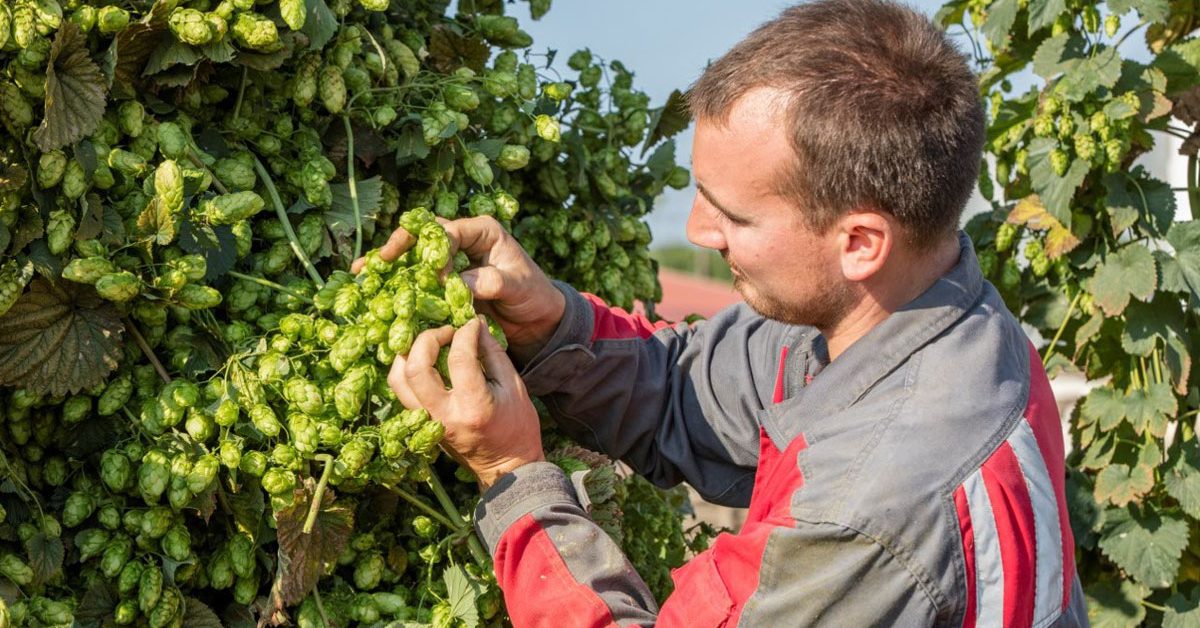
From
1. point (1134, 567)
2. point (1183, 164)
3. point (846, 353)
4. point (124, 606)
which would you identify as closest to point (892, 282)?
point (846, 353)

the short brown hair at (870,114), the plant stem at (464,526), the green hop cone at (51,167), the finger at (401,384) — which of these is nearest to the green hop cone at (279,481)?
the finger at (401,384)

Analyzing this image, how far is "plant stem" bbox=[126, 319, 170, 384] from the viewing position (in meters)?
2.17

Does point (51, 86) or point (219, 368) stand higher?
point (51, 86)

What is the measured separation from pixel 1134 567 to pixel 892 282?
1.89 meters

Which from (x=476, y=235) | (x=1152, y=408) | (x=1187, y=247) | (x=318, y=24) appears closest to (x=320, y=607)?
(x=476, y=235)

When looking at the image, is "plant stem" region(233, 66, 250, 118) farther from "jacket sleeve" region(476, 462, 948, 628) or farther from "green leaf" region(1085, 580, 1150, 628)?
"green leaf" region(1085, 580, 1150, 628)

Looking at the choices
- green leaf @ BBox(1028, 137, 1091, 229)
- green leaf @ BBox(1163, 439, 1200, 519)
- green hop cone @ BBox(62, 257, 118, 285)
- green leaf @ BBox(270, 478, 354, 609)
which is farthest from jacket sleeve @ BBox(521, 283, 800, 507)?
green leaf @ BBox(1163, 439, 1200, 519)

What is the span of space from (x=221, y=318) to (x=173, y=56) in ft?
1.59

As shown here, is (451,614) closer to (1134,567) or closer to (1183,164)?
(1134,567)

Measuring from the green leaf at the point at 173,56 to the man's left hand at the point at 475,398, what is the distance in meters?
0.62

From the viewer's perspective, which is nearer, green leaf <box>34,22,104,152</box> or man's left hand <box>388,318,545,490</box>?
green leaf <box>34,22,104,152</box>

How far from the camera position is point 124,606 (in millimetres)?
2096

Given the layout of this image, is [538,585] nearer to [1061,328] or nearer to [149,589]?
[149,589]

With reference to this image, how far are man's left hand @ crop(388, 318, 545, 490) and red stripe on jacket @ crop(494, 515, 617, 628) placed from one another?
0.14 metres
